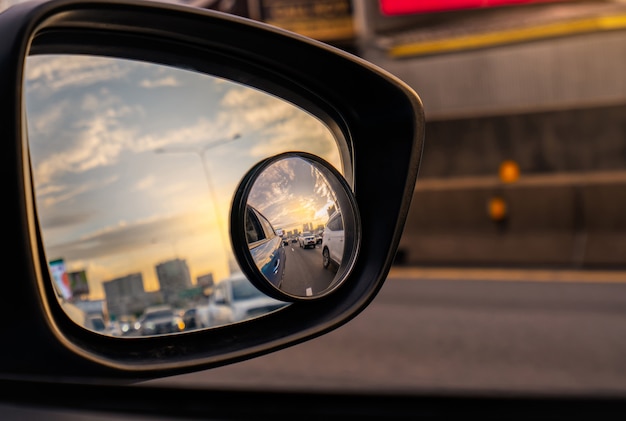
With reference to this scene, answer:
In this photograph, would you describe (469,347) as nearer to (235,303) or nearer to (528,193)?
(235,303)

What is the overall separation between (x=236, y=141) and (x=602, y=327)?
19.7 ft

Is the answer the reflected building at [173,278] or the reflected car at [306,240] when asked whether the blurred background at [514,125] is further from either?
the reflected car at [306,240]

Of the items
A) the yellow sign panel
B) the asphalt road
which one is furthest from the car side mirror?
the yellow sign panel

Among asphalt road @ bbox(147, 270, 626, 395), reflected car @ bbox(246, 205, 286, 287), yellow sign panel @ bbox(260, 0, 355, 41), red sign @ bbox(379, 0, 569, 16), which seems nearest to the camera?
reflected car @ bbox(246, 205, 286, 287)

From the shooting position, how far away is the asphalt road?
503 centimetres

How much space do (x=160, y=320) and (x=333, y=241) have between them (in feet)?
1.15

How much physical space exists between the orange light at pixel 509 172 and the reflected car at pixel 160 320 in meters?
11.2

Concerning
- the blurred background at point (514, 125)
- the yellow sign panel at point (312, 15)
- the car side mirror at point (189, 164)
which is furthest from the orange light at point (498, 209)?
the car side mirror at point (189, 164)

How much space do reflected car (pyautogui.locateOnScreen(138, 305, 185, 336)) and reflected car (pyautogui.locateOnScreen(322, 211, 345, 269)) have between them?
300 millimetres

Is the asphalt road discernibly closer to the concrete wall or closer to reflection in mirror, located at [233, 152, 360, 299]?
the concrete wall

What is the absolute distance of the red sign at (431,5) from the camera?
12.8 m

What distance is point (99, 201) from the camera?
1568 mm

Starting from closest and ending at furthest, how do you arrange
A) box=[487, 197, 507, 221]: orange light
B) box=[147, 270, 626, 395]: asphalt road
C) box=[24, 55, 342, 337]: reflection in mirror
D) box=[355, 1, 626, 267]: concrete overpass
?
box=[24, 55, 342, 337]: reflection in mirror
box=[147, 270, 626, 395]: asphalt road
box=[355, 1, 626, 267]: concrete overpass
box=[487, 197, 507, 221]: orange light

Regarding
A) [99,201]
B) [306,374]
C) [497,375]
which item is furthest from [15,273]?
[497,375]
